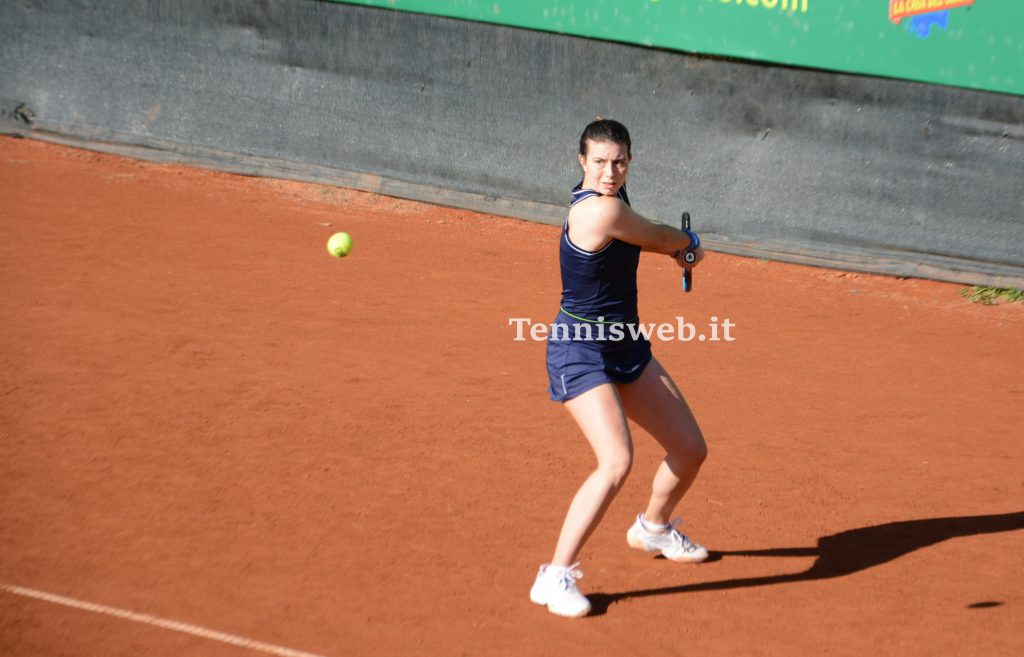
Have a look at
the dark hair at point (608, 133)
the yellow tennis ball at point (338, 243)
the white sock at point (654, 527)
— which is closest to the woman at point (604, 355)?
the dark hair at point (608, 133)

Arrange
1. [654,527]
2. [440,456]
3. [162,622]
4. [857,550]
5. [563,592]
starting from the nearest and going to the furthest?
[162,622] < [563,592] < [654,527] < [857,550] < [440,456]

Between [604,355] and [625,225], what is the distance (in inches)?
24.5

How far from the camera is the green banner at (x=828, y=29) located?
10.4 metres

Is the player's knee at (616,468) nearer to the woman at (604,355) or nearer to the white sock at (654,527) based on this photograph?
the woman at (604,355)

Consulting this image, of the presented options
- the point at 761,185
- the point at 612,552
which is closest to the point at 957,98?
the point at 761,185

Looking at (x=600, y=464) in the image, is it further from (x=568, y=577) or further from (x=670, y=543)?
(x=670, y=543)

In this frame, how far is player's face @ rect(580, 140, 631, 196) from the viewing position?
4.83m

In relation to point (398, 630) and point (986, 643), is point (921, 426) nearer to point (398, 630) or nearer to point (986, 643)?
point (986, 643)

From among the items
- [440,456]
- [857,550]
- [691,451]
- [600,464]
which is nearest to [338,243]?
[440,456]

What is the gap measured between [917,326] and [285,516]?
623 centimetres

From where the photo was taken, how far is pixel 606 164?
484cm

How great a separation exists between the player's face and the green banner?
6728 mm

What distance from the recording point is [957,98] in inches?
418

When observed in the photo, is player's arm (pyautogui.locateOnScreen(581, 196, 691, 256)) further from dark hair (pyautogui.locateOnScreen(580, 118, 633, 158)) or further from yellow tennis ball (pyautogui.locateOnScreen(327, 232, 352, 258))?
yellow tennis ball (pyautogui.locateOnScreen(327, 232, 352, 258))
